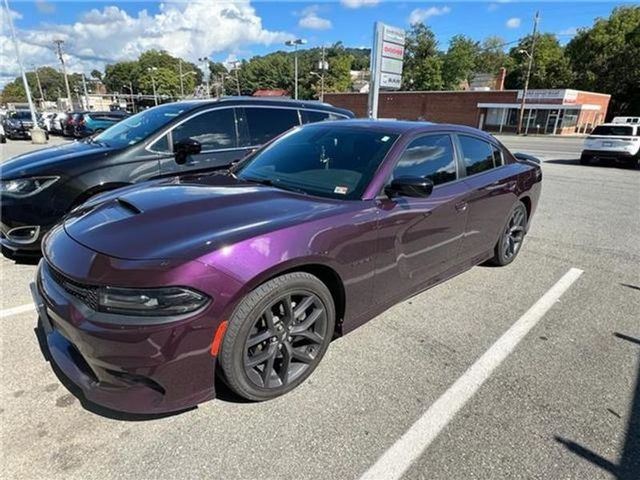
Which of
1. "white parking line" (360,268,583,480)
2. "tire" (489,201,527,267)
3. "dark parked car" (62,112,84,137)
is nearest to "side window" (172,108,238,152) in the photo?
"tire" (489,201,527,267)

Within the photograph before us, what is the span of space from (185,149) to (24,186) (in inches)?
62.8

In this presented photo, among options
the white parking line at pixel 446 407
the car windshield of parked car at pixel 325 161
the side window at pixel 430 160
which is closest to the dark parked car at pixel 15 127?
the car windshield of parked car at pixel 325 161

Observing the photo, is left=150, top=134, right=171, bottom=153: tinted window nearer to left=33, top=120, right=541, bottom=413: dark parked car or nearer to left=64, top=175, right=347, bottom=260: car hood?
left=33, top=120, right=541, bottom=413: dark parked car

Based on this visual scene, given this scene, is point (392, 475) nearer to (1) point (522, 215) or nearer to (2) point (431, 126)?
(2) point (431, 126)

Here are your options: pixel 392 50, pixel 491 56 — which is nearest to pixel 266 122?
pixel 392 50

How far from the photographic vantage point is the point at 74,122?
2119cm

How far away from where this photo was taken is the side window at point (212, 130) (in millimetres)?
4957

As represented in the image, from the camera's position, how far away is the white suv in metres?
15.3

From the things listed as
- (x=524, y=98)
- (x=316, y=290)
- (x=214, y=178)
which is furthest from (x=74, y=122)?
(x=524, y=98)

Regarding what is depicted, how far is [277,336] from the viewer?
2.48 meters

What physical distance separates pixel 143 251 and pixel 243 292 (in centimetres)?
54

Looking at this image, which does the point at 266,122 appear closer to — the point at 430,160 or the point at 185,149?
the point at 185,149

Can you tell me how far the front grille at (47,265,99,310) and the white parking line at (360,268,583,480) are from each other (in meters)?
1.56

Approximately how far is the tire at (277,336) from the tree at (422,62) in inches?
2822
